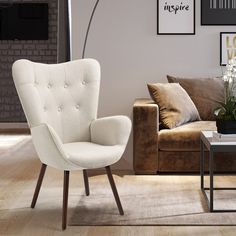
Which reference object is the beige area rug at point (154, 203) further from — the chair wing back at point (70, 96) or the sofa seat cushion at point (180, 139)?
the chair wing back at point (70, 96)

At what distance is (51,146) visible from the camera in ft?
9.86

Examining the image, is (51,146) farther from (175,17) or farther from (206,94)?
(175,17)

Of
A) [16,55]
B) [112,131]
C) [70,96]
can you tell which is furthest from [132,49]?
[16,55]

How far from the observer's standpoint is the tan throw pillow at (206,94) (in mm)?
4832

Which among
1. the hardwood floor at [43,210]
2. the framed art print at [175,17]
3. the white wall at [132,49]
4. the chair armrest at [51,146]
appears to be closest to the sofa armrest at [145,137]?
the hardwood floor at [43,210]

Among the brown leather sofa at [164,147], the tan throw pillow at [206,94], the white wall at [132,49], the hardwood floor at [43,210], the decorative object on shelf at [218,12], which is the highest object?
the decorative object on shelf at [218,12]

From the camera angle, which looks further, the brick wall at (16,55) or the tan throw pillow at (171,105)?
the brick wall at (16,55)

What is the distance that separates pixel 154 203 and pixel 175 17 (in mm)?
2274

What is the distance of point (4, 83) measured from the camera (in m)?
8.93

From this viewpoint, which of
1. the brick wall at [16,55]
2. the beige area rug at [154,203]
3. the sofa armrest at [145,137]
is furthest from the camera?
the brick wall at [16,55]

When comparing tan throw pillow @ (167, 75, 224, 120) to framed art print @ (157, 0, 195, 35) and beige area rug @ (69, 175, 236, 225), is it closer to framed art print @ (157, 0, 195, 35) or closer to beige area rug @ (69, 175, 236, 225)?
framed art print @ (157, 0, 195, 35)

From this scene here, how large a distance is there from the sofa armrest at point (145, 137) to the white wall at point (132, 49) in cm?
66

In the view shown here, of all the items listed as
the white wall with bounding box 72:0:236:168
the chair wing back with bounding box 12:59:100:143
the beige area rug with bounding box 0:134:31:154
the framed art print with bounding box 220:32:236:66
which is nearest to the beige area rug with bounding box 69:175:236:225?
the chair wing back with bounding box 12:59:100:143

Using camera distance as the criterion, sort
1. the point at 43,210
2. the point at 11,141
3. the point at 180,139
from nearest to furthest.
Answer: the point at 43,210
the point at 180,139
the point at 11,141
